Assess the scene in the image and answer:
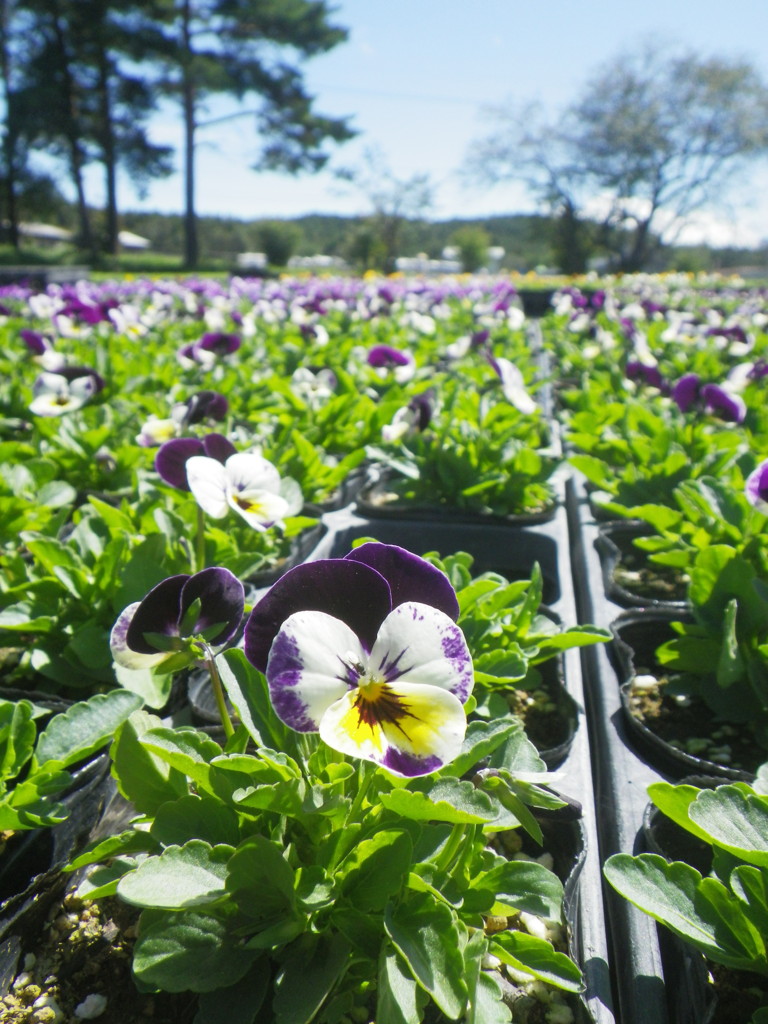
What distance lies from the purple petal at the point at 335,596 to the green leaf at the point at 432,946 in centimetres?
34

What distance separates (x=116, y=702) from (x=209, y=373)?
3121mm

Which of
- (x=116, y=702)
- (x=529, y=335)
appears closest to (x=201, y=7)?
(x=529, y=335)

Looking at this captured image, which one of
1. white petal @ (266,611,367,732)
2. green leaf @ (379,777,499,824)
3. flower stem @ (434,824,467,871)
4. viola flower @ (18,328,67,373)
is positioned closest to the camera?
white petal @ (266,611,367,732)

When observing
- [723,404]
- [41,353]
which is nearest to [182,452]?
[723,404]

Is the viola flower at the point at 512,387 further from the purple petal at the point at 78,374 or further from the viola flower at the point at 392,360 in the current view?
the purple petal at the point at 78,374

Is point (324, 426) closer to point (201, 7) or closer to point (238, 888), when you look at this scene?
point (238, 888)

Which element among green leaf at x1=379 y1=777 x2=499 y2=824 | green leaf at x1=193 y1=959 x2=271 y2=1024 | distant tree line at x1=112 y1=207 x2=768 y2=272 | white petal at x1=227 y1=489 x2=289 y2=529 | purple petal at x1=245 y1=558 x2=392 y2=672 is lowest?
green leaf at x1=193 y1=959 x2=271 y2=1024

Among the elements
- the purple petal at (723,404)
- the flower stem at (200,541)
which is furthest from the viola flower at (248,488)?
the purple petal at (723,404)

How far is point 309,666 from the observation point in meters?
0.84

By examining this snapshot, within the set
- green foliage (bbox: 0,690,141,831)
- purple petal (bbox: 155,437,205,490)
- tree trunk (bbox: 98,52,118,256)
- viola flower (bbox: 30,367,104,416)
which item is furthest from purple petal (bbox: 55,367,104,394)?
tree trunk (bbox: 98,52,118,256)

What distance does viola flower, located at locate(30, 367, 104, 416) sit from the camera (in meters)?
2.96

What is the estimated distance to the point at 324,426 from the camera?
337 centimetres

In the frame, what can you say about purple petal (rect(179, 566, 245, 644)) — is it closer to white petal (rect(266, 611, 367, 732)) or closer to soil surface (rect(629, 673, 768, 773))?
white petal (rect(266, 611, 367, 732))

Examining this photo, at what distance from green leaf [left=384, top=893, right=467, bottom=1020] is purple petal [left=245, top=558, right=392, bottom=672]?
34cm
